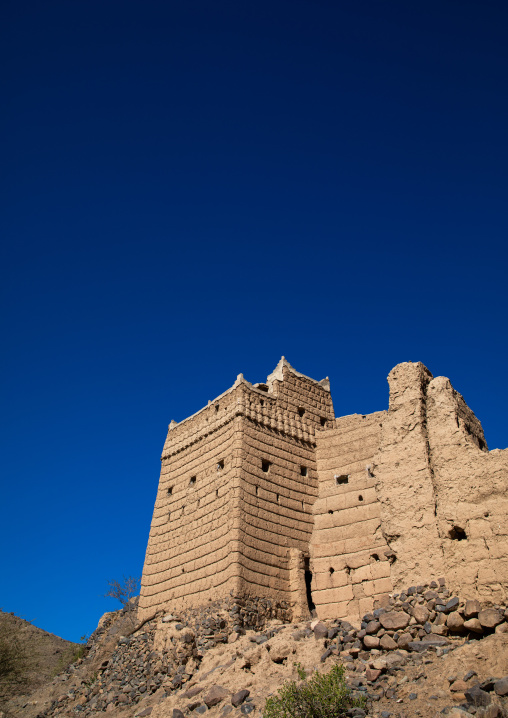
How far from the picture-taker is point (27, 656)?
21047 mm

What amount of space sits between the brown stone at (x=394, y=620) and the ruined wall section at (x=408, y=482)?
660 mm

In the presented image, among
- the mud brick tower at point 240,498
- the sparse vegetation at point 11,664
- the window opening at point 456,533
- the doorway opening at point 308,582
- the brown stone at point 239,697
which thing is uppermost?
the mud brick tower at point 240,498

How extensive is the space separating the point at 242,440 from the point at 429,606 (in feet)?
28.4

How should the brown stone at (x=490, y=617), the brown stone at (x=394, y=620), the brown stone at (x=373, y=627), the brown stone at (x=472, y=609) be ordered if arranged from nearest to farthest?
1. the brown stone at (x=490, y=617)
2. the brown stone at (x=472, y=609)
3. the brown stone at (x=394, y=620)
4. the brown stone at (x=373, y=627)

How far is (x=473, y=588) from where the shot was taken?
34.6 feet

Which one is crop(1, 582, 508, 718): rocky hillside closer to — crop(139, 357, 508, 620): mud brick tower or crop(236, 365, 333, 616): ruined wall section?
crop(139, 357, 508, 620): mud brick tower

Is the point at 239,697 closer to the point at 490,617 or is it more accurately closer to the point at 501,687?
the point at 490,617

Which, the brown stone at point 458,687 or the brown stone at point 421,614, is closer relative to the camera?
the brown stone at point 458,687

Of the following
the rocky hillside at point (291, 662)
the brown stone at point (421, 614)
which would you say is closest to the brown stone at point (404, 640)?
the rocky hillside at point (291, 662)

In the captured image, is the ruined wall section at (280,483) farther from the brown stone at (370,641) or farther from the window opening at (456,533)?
the window opening at (456,533)

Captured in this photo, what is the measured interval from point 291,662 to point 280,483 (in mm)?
6927

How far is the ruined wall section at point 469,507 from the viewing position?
1054 centimetres

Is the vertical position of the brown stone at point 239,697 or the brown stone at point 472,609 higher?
the brown stone at point 472,609

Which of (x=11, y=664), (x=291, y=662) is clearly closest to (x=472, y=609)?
(x=291, y=662)
